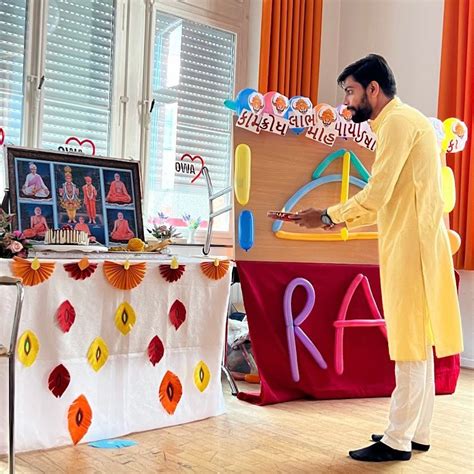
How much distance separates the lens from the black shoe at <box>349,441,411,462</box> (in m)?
2.41

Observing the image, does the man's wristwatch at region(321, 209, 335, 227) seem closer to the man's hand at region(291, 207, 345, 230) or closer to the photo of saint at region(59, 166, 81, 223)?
the man's hand at region(291, 207, 345, 230)

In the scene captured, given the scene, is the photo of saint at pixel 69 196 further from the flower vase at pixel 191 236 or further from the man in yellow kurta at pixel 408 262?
the flower vase at pixel 191 236

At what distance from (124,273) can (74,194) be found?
54cm

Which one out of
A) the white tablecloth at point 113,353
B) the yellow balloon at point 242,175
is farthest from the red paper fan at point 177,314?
the yellow balloon at point 242,175

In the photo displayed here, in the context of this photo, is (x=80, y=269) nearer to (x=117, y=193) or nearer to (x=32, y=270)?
(x=32, y=270)

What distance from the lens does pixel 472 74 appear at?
4.54 m

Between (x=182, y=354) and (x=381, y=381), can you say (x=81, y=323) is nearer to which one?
(x=182, y=354)

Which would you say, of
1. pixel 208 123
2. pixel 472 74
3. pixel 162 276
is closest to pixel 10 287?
pixel 162 276

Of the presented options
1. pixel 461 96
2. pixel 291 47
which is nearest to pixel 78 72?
pixel 291 47

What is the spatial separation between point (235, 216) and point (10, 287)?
4.40 ft

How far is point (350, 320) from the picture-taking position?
3422mm

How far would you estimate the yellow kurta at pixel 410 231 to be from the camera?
238cm

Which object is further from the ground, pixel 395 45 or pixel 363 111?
pixel 395 45

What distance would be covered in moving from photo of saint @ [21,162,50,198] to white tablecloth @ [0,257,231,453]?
0.51 m
